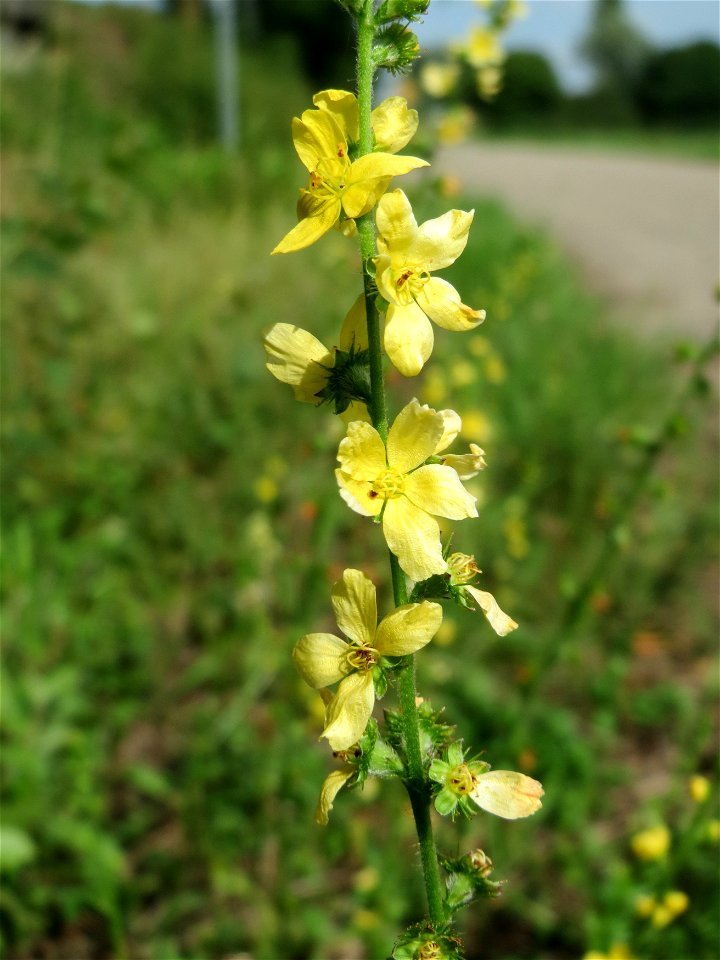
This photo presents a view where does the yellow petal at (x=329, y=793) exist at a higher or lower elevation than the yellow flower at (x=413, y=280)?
lower

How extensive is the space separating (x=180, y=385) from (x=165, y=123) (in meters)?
10.4

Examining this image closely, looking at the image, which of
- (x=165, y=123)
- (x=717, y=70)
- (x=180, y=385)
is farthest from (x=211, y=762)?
(x=717, y=70)

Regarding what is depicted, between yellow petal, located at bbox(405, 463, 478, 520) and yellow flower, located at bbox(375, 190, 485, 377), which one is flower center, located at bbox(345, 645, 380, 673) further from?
yellow flower, located at bbox(375, 190, 485, 377)

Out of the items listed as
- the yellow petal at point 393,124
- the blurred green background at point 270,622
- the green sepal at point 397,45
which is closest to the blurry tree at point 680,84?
the blurred green background at point 270,622

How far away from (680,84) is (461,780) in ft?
233

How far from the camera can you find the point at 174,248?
729cm

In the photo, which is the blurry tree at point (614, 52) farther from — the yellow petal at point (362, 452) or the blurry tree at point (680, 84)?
the yellow petal at point (362, 452)

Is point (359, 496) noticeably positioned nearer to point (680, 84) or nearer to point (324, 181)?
point (324, 181)

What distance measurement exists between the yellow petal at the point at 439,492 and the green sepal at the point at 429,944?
60 centimetres

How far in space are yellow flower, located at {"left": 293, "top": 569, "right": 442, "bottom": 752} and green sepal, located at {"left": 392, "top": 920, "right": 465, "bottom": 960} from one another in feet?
0.83

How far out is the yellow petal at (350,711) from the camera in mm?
1024

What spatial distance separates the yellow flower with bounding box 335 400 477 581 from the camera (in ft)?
3.44

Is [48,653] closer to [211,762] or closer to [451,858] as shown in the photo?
[211,762]

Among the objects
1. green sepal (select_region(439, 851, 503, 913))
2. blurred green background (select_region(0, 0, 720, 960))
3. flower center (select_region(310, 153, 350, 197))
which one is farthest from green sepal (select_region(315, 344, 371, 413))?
blurred green background (select_region(0, 0, 720, 960))
